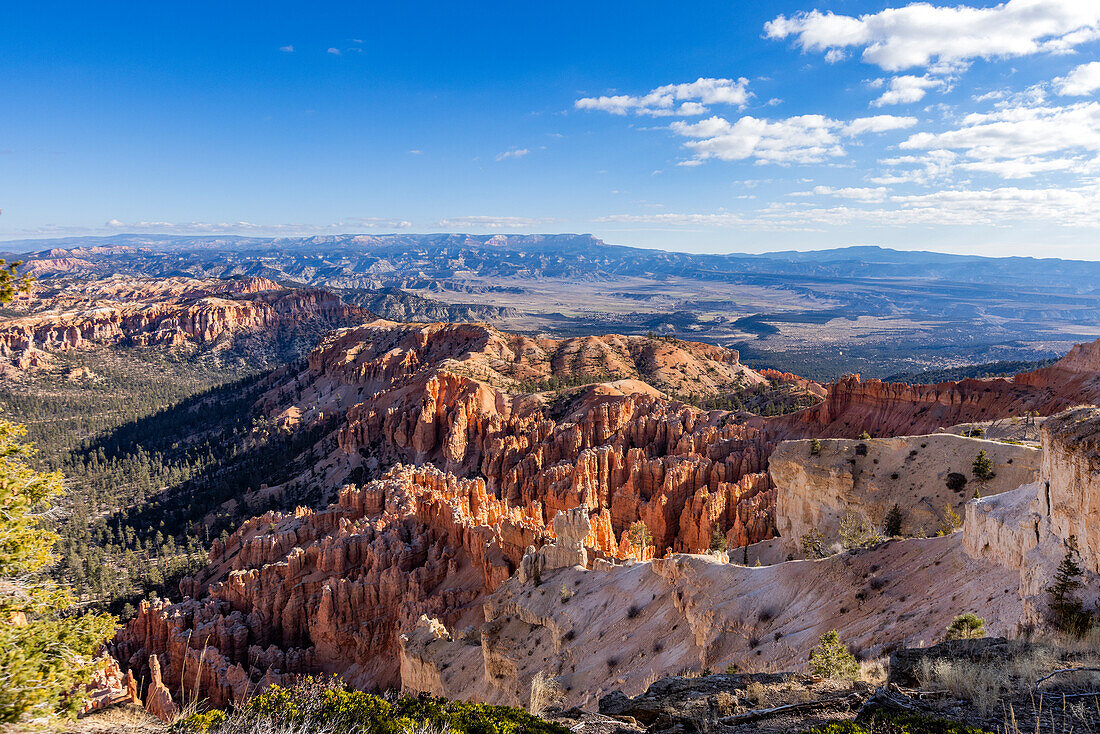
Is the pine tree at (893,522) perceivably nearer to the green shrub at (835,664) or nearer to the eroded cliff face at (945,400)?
the green shrub at (835,664)

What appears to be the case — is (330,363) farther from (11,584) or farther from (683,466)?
(11,584)

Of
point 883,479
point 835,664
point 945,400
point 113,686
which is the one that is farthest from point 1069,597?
point 945,400

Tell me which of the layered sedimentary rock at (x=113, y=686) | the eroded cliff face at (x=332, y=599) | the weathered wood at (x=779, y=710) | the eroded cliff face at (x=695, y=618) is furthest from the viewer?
the eroded cliff face at (x=332, y=599)

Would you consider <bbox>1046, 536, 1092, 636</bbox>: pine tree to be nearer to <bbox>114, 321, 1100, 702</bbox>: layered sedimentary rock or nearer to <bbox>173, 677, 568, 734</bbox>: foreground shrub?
<bbox>114, 321, 1100, 702</bbox>: layered sedimentary rock

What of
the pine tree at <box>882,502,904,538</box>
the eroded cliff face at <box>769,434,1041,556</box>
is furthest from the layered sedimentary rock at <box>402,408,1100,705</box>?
the eroded cliff face at <box>769,434,1041,556</box>

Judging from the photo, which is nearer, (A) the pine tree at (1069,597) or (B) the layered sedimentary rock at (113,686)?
(A) the pine tree at (1069,597)

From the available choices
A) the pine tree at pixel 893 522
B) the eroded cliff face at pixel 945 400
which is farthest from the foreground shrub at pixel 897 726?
the eroded cliff face at pixel 945 400

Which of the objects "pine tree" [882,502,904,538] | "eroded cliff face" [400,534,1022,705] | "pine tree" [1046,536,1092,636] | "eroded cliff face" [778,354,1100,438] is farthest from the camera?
"eroded cliff face" [778,354,1100,438]
